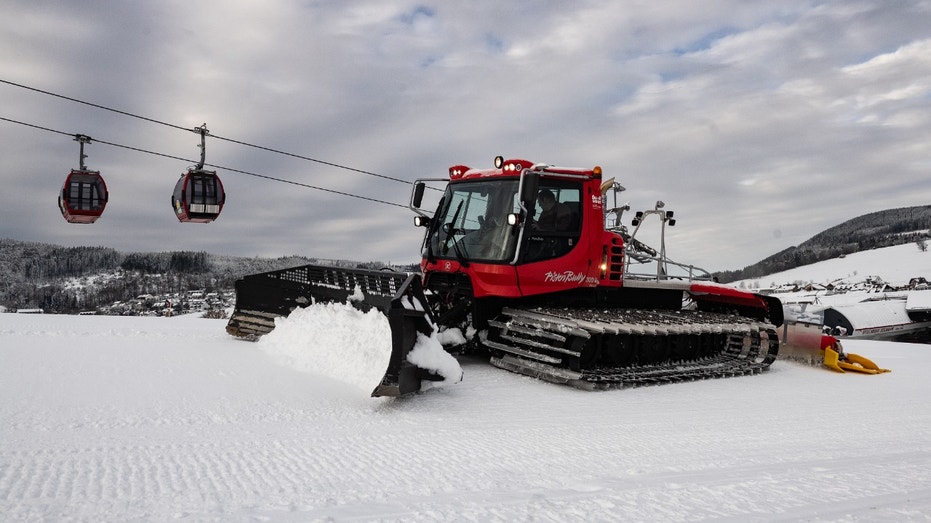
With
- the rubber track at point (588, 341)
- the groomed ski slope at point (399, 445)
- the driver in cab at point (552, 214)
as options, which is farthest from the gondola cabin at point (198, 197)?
the driver in cab at point (552, 214)

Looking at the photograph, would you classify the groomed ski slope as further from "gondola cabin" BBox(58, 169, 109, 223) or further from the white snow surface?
"gondola cabin" BBox(58, 169, 109, 223)

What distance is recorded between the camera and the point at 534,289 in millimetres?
6918

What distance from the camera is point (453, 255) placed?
7.39 meters

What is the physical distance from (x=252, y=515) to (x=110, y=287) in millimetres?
51463

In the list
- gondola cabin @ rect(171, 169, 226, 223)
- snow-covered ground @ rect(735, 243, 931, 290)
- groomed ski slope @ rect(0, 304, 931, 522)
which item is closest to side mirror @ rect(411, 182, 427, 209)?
groomed ski slope @ rect(0, 304, 931, 522)

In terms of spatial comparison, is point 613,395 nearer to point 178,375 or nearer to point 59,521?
point 178,375

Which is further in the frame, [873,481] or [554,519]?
[873,481]

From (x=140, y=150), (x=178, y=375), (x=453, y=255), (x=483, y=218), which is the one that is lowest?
(x=178, y=375)

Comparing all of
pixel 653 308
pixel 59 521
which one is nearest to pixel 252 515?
pixel 59 521

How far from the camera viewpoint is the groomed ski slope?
2.50 m

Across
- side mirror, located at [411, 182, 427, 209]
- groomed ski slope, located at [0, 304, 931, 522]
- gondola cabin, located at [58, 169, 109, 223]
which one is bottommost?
groomed ski slope, located at [0, 304, 931, 522]

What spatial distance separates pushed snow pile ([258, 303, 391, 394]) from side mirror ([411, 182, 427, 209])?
2039mm

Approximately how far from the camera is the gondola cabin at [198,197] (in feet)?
42.5

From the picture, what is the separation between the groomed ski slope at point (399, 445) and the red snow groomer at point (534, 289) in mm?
424
